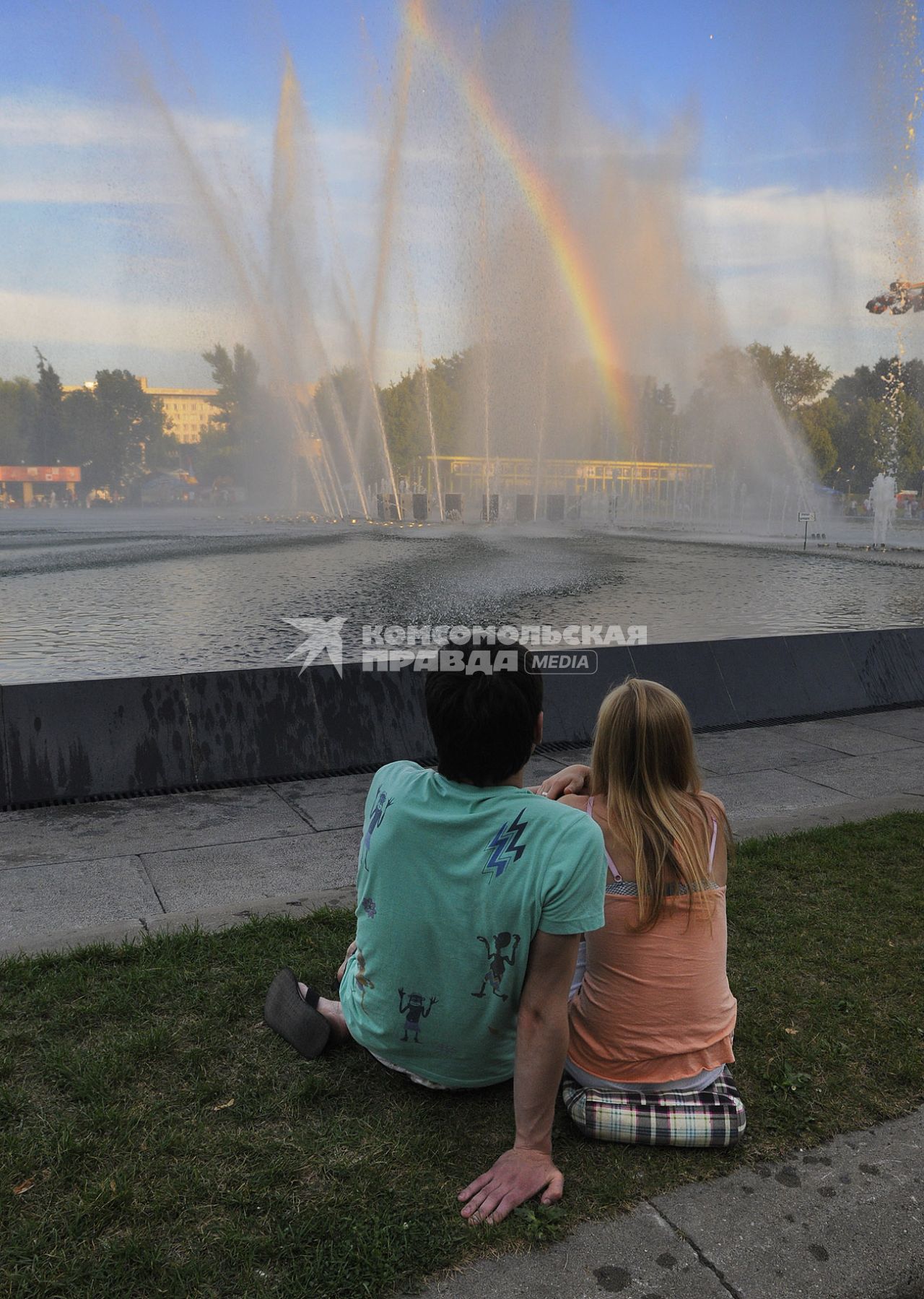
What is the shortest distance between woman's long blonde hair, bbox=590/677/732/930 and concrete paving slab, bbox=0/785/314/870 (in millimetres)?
3165

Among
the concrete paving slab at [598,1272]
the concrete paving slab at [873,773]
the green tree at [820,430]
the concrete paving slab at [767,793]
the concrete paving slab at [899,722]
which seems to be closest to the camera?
the concrete paving slab at [598,1272]

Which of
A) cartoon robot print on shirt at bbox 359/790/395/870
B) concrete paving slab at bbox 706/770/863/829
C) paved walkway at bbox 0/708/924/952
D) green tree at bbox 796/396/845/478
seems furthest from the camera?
green tree at bbox 796/396/845/478

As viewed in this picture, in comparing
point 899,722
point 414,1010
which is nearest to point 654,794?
point 414,1010

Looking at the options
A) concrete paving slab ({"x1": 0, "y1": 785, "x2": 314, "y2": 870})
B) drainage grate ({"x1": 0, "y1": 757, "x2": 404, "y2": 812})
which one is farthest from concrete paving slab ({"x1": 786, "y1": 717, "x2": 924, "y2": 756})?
concrete paving slab ({"x1": 0, "y1": 785, "x2": 314, "y2": 870})

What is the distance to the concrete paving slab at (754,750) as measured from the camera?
7.28 metres

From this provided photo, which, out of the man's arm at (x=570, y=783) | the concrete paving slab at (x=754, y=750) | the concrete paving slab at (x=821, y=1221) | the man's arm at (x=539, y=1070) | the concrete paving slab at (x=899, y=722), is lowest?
the concrete paving slab at (x=899, y=722)

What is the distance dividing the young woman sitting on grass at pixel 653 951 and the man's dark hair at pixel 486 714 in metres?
0.38

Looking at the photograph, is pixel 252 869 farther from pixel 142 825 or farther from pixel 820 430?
pixel 820 430

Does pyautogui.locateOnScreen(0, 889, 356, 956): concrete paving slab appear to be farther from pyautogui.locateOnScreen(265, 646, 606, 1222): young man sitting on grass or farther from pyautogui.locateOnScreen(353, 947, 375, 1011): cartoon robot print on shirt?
pyautogui.locateOnScreen(265, 646, 606, 1222): young man sitting on grass

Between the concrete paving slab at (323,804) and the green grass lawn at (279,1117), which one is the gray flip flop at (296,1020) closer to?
the green grass lawn at (279,1117)

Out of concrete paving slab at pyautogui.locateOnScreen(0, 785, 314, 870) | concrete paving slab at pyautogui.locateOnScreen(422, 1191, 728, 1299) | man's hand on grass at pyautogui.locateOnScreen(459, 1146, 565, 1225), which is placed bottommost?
concrete paving slab at pyautogui.locateOnScreen(0, 785, 314, 870)

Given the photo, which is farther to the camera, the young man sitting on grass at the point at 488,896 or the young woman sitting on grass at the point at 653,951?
the young woman sitting on grass at the point at 653,951

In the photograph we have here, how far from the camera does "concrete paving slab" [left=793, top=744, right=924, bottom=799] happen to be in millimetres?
6594

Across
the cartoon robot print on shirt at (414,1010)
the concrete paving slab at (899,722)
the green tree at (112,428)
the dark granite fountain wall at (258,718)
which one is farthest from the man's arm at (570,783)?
the green tree at (112,428)
